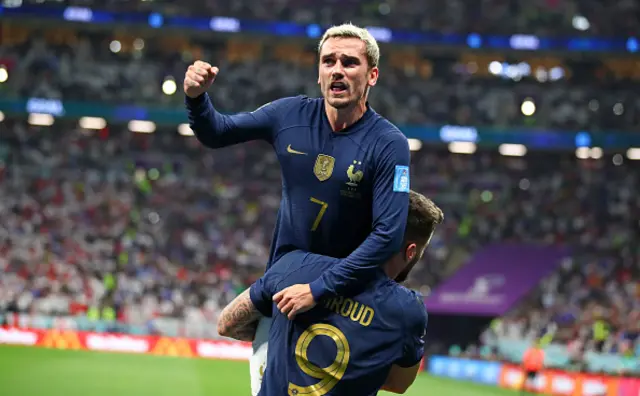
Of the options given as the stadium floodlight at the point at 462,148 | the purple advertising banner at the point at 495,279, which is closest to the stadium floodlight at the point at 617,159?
the stadium floodlight at the point at 462,148

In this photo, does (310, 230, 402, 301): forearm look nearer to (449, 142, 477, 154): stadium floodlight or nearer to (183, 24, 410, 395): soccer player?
(183, 24, 410, 395): soccer player

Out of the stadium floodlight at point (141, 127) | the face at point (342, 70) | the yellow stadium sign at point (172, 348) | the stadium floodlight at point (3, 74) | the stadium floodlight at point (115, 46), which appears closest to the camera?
the face at point (342, 70)

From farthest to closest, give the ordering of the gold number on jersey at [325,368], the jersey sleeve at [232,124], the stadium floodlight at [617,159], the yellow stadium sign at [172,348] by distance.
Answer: the stadium floodlight at [617,159], the yellow stadium sign at [172,348], the jersey sleeve at [232,124], the gold number on jersey at [325,368]

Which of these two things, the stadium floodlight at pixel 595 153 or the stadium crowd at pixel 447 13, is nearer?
the stadium crowd at pixel 447 13

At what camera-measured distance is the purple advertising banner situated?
2795cm

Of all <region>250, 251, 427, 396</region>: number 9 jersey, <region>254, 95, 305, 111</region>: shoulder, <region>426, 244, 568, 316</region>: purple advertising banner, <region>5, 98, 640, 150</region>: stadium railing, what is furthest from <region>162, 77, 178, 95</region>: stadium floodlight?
<region>250, 251, 427, 396</region>: number 9 jersey

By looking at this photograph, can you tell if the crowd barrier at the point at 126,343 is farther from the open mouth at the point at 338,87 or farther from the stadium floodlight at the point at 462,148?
the open mouth at the point at 338,87

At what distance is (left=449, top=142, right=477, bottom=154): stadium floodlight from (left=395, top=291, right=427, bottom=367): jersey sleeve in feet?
96.5

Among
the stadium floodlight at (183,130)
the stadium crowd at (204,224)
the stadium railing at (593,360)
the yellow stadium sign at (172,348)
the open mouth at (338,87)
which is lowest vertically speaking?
the yellow stadium sign at (172,348)

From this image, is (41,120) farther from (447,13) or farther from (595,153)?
(595,153)

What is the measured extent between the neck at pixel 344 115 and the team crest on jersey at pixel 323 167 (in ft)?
0.69

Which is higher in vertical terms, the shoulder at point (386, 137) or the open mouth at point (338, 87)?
the open mouth at point (338, 87)

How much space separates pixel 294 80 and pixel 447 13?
683 cm

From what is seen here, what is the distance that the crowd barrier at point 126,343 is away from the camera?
80.2ft
